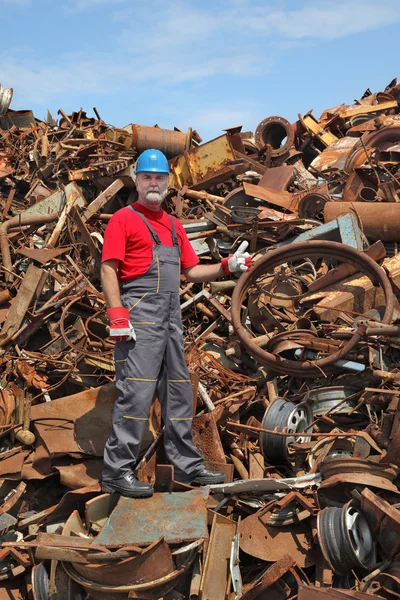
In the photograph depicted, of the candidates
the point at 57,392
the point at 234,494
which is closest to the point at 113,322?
the point at 234,494

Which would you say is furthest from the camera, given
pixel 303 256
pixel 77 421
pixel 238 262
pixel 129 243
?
pixel 303 256

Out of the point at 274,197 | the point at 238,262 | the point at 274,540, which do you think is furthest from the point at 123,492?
the point at 274,197

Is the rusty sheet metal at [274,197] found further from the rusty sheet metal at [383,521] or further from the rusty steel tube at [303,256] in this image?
the rusty sheet metal at [383,521]

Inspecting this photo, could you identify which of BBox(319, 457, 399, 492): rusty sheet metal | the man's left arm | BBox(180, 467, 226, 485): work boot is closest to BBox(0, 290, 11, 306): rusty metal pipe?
the man's left arm

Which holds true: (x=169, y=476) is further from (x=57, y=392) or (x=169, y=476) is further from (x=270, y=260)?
(x=270, y=260)

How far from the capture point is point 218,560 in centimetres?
385

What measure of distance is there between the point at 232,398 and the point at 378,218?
2556 mm

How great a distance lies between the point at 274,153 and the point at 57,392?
6.10 m

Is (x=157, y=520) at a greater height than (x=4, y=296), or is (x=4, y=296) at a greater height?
(x=4, y=296)

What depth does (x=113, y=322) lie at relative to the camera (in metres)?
4.04

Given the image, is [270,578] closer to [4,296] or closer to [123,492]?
[123,492]

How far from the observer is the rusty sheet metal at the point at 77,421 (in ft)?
15.4

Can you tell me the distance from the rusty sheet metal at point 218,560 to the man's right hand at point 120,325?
1.22 meters

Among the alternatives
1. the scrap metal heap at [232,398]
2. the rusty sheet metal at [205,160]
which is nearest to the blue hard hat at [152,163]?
the scrap metal heap at [232,398]
